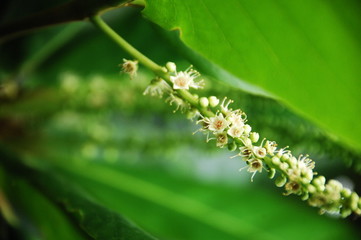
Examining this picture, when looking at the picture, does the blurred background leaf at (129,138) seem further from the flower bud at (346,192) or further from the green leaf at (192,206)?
the flower bud at (346,192)

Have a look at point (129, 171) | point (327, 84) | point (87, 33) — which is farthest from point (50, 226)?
point (129, 171)

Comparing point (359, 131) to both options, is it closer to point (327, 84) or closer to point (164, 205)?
point (327, 84)

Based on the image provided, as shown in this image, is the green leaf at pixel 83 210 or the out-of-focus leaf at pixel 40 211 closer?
the green leaf at pixel 83 210

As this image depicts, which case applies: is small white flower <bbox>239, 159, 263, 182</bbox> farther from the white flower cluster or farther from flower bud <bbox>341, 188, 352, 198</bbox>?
flower bud <bbox>341, 188, 352, 198</bbox>

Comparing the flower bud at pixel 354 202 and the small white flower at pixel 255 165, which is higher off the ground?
the small white flower at pixel 255 165

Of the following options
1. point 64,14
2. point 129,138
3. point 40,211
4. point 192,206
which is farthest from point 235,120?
point 192,206

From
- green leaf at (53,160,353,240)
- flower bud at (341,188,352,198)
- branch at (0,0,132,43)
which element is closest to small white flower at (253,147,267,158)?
flower bud at (341,188,352,198)

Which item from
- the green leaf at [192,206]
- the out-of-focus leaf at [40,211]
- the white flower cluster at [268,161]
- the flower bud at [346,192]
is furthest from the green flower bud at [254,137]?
the green leaf at [192,206]
